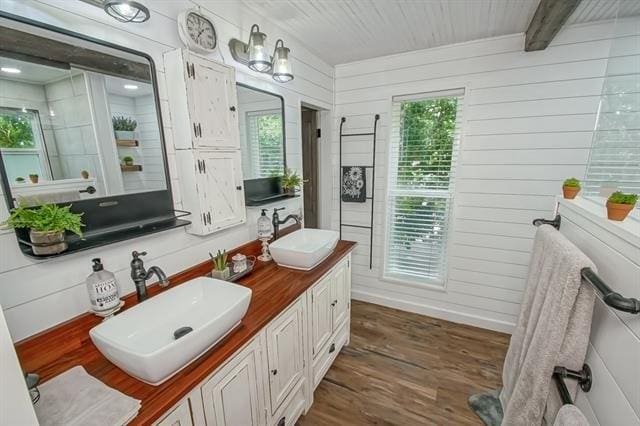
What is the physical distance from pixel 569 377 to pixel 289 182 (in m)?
1.89

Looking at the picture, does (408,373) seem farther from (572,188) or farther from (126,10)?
(126,10)

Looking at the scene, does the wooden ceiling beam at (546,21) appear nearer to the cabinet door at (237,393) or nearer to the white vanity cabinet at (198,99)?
the white vanity cabinet at (198,99)

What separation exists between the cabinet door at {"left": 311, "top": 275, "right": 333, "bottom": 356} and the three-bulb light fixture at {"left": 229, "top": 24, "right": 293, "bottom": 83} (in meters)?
1.40

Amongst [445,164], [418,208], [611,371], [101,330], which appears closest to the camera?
[611,371]

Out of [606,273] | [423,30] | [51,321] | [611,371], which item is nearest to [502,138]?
[423,30]

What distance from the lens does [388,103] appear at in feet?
8.59

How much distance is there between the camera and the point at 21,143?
36.3 inches

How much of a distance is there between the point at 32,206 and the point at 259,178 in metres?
1.25

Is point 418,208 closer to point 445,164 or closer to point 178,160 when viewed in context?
point 445,164

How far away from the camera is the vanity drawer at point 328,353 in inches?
70.7

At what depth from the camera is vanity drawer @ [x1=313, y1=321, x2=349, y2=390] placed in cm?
180

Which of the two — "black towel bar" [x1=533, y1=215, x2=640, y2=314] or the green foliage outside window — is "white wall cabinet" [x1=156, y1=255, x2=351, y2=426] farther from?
"black towel bar" [x1=533, y1=215, x2=640, y2=314]

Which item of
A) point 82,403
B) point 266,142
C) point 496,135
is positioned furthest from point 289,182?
point 496,135

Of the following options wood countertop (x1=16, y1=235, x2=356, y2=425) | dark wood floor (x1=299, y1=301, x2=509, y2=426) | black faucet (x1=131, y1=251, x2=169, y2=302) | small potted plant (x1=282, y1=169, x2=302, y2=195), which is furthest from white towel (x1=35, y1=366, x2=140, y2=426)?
small potted plant (x1=282, y1=169, x2=302, y2=195)
